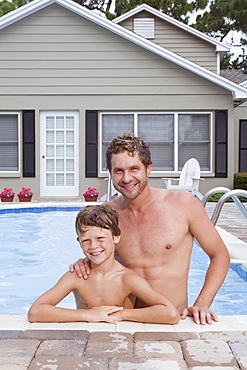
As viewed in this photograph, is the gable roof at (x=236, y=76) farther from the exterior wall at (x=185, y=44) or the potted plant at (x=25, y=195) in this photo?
the potted plant at (x=25, y=195)

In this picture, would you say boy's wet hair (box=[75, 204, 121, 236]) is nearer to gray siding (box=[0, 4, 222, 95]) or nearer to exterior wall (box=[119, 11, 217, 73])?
gray siding (box=[0, 4, 222, 95])

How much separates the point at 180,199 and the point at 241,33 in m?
21.7

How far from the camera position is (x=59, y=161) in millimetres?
11242

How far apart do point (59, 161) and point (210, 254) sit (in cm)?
906

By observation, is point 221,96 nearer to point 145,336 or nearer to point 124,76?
point 124,76

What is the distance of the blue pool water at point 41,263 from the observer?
4250mm

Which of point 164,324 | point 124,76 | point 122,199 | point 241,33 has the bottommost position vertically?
point 164,324

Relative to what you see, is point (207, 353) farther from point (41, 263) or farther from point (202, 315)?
point (41, 263)

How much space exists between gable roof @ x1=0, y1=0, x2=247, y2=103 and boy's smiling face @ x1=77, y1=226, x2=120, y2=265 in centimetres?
902

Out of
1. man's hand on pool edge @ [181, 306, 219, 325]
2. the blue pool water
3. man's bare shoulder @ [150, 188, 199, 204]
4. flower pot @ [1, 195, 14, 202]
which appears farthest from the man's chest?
flower pot @ [1, 195, 14, 202]

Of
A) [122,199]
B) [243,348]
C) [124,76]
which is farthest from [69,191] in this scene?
[243,348]

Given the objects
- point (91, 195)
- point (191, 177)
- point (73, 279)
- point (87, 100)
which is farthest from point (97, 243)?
point (87, 100)

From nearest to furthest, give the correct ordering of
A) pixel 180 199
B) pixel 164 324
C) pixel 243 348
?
pixel 243 348 → pixel 164 324 → pixel 180 199

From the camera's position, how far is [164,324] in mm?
2133
